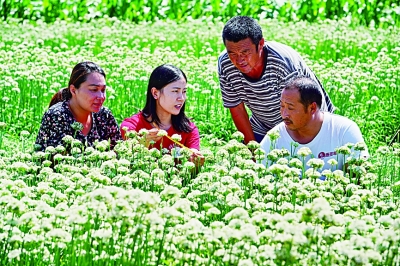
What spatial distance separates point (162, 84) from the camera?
23.5 feet

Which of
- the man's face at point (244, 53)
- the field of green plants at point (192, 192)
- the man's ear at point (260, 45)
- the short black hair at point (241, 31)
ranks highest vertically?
the short black hair at point (241, 31)

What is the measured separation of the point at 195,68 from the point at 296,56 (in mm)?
3062

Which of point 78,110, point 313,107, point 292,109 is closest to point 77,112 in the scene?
point 78,110

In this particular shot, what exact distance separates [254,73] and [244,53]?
468 millimetres

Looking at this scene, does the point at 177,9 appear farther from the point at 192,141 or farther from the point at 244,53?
the point at 244,53

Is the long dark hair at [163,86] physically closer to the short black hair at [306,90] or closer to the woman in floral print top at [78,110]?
the woman in floral print top at [78,110]

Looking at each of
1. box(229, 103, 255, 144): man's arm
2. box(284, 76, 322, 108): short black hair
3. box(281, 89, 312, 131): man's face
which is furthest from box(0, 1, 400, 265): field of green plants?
box(229, 103, 255, 144): man's arm

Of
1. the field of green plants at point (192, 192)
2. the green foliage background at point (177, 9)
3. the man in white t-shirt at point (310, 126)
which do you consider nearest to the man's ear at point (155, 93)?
the field of green plants at point (192, 192)

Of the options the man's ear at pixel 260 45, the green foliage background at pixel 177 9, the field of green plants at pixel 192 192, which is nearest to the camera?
the field of green plants at pixel 192 192

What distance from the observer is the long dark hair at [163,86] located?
7.17 meters

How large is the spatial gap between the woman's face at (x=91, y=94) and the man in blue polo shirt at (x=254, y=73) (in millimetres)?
996

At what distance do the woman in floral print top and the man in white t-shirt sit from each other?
4.33 ft

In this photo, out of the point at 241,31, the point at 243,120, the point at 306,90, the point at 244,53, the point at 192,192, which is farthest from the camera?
the point at 243,120

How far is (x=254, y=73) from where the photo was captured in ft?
24.0
